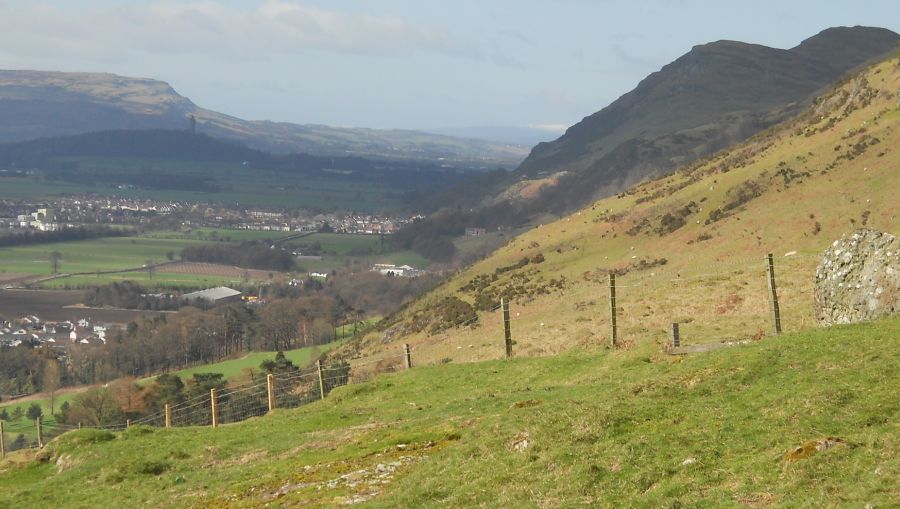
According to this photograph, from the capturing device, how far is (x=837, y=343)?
2173 centimetres

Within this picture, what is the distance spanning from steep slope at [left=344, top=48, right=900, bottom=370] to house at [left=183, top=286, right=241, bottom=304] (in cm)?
7314

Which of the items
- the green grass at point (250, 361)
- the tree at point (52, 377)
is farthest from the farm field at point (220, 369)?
the tree at point (52, 377)

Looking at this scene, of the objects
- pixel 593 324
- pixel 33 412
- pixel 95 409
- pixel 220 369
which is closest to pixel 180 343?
pixel 220 369

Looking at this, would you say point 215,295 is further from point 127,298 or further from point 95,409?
point 95,409

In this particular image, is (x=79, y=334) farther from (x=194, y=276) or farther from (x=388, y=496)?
(x=388, y=496)

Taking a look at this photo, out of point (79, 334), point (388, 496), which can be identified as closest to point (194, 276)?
point (79, 334)

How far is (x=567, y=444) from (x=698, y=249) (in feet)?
153

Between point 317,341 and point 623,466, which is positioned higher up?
point 623,466

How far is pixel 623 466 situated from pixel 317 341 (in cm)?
10037

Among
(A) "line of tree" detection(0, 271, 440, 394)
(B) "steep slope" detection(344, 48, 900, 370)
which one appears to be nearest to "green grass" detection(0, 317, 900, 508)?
(B) "steep slope" detection(344, 48, 900, 370)

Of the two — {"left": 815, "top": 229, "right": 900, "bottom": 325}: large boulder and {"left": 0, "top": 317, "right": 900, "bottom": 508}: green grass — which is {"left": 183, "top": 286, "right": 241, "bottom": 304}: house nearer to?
{"left": 0, "top": 317, "right": 900, "bottom": 508}: green grass

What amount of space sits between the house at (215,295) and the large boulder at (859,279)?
447ft

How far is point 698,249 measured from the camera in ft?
205

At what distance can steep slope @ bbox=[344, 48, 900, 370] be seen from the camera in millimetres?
42500
